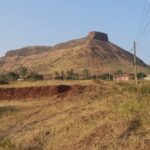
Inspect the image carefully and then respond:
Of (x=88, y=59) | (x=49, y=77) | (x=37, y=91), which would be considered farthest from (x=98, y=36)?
(x=37, y=91)

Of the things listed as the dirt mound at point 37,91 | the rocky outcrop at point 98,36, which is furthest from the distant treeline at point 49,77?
the rocky outcrop at point 98,36

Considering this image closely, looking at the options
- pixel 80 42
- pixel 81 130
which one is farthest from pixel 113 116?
pixel 80 42

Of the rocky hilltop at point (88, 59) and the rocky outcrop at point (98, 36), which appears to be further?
the rocky outcrop at point (98, 36)

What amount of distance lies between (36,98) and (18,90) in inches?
129

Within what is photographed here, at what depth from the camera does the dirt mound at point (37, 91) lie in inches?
1677

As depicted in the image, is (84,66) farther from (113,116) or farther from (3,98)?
(113,116)

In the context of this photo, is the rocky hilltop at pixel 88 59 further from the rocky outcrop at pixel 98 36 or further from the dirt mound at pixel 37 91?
the dirt mound at pixel 37 91

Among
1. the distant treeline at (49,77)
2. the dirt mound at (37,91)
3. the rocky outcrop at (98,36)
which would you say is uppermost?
the rocky outcrop at (98,36)

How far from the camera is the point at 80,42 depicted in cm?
18925

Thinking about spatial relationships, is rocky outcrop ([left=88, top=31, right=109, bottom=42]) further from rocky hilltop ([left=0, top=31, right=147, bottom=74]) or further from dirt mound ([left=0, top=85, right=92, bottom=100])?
dirt mound ([left=0, top=85, right=92, bottom=100])

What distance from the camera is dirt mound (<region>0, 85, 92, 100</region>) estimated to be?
140 feet

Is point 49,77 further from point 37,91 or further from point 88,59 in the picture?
point 37,91

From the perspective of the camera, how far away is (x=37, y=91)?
43625 mm

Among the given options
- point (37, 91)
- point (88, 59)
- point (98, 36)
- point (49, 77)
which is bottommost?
point (37, 91)
